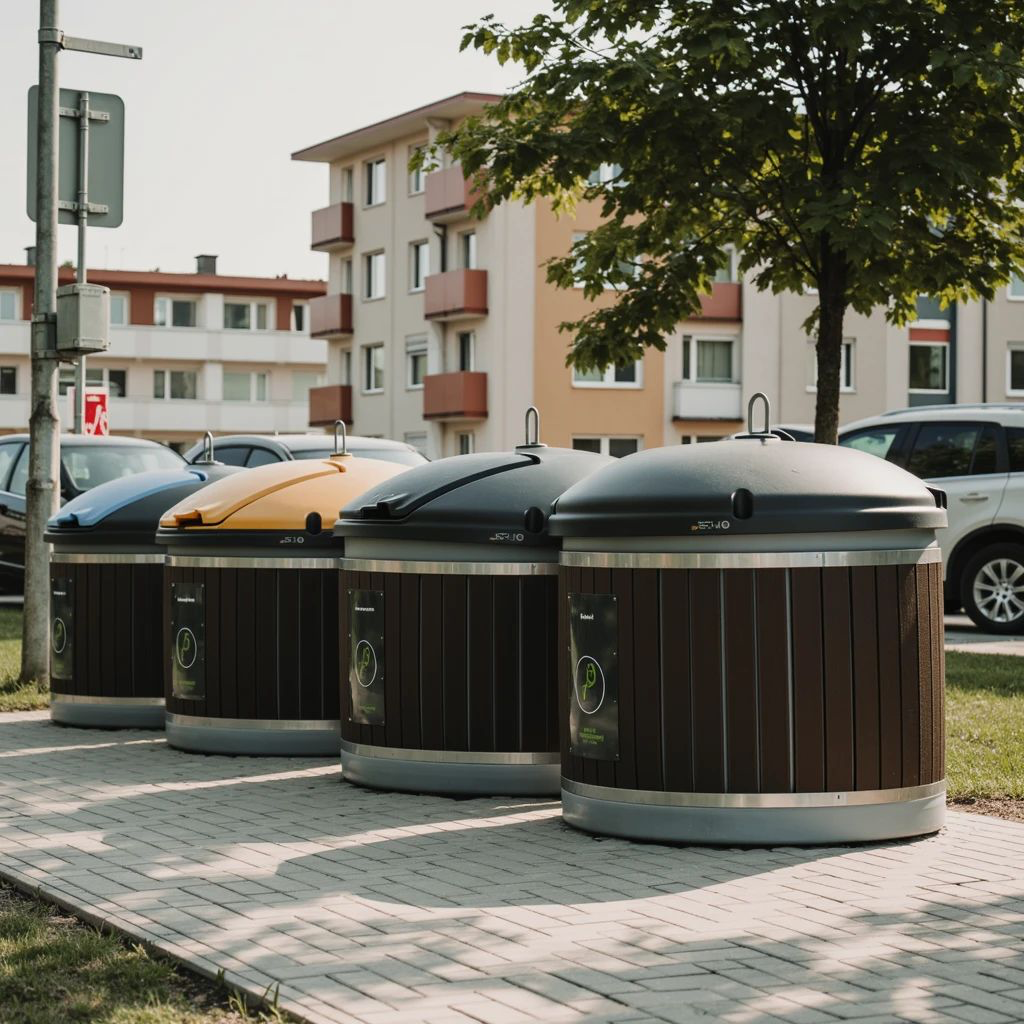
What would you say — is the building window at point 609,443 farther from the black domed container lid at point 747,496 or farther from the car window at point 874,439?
the black domed container lid at point 747,496

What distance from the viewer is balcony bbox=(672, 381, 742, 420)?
161 feet

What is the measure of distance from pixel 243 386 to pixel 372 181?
2127 centimetres

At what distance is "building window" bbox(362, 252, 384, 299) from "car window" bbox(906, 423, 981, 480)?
126 feet

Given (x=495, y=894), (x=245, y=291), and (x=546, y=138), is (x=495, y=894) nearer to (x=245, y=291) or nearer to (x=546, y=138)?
(x=546, y=138)

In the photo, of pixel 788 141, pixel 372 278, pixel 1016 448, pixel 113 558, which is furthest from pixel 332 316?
pixel 113 558

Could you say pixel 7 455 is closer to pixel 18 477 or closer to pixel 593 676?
pixel 18 477

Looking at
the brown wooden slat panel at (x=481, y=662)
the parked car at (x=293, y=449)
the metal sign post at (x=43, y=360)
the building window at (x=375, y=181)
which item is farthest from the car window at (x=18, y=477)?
the building window at (x=375, y=181)

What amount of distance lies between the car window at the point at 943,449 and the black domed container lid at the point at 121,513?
856 centimetres

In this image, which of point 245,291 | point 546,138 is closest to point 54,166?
point 546,138

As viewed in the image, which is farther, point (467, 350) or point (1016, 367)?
point (467, 350)

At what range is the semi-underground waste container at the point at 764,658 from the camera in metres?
6.30

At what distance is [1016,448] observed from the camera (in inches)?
661

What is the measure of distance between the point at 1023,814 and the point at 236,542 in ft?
12.4

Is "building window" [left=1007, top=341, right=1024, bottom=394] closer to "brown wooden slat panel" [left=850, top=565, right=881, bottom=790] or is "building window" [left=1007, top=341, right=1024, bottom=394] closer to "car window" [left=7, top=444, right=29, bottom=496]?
"car window" [left=7, top=444, right=29, bottom=496]
